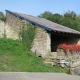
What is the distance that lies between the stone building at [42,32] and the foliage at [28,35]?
1.16 ft

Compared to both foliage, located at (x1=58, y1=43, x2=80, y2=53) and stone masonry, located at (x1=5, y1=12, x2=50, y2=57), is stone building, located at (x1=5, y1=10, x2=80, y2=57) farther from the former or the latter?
foliage, located at (x1=58, y1=43, x2=80, y2=53)

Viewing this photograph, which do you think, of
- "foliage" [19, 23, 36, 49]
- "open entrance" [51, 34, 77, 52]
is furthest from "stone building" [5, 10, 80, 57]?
"foliage" [19, 23, 36, 49]

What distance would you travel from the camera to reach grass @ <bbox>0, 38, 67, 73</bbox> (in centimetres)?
1286

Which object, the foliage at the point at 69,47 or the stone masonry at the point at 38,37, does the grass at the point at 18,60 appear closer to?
the stone masonry at the point at 38,37

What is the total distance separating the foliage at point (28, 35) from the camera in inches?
788

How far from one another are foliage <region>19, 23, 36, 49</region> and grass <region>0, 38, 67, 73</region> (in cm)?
70

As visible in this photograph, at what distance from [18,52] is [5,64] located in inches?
171

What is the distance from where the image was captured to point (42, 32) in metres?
19.3

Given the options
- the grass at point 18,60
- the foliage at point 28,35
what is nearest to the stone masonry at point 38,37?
the foliage at point 28,35

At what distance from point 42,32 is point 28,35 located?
1.71 metres

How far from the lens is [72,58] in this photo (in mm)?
18500

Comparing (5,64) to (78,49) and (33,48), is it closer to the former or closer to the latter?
(33,48)

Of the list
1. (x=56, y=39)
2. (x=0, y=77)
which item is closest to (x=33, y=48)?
(x=56, y=39)

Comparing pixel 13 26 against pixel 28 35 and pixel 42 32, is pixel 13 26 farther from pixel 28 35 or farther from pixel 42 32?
pixel 42 32
